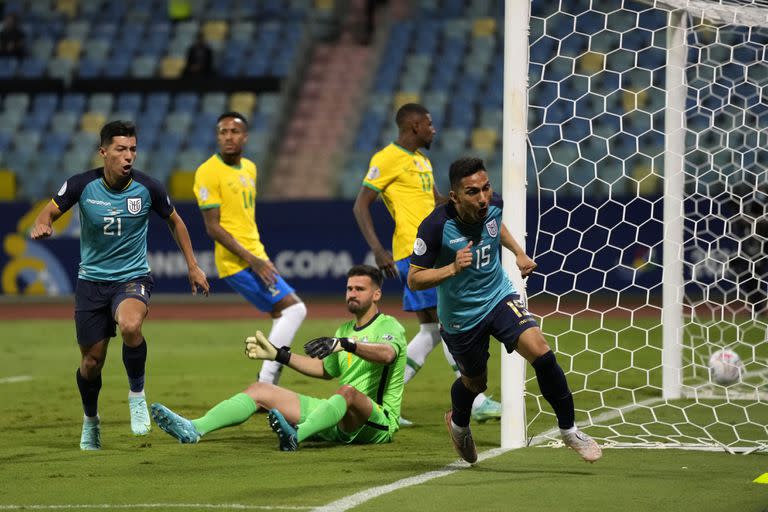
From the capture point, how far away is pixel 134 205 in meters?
7.40

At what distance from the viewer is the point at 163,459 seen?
22.4 feet

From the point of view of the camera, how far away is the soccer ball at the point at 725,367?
31.1 ft

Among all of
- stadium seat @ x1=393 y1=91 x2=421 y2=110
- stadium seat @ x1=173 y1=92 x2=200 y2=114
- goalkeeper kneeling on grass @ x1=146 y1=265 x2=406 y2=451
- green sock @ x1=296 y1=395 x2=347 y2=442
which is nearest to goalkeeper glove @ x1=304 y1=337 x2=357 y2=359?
goalkeeper kneeling on grass @ x1=146 y1=265 x2=406 y2=451

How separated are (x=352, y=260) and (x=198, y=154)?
4.78 meters

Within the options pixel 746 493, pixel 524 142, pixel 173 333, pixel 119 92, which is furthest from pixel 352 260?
pixel 746 493

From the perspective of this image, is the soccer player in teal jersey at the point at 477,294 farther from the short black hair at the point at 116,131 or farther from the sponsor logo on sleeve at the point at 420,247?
the short black hair at the point at 116,131

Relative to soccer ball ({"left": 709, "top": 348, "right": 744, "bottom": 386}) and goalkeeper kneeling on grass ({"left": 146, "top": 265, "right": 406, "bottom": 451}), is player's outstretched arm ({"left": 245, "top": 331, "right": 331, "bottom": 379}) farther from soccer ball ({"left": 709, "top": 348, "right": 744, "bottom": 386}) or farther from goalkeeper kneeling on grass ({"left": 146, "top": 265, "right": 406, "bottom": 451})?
soccer ball ({"left": 709, "top": 348, "right": 744, "bottom": 386})

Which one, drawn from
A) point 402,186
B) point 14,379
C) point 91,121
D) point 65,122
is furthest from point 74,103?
point 402,186

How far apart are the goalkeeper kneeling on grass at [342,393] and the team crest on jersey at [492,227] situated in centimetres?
106

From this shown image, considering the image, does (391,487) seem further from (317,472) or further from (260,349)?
(260,349)

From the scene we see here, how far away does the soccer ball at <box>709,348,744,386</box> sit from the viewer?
948 centimetres

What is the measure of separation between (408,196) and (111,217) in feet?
7.60

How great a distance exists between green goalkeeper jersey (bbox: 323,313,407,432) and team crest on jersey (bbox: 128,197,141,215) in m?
1.40

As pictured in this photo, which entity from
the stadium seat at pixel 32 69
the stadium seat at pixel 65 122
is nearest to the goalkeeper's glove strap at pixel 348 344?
the stadium seat at pixel 65 122
